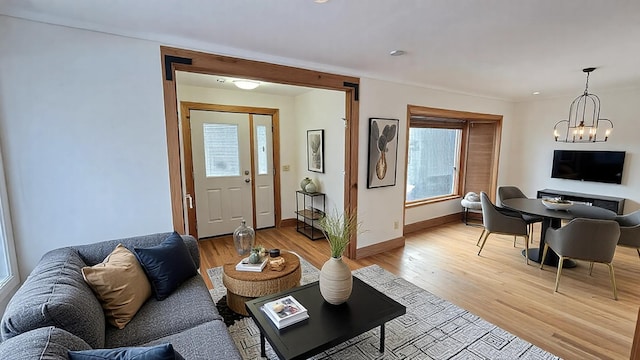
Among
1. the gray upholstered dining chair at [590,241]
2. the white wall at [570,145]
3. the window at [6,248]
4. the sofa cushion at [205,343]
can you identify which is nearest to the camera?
the sofa cushion at [205,343]

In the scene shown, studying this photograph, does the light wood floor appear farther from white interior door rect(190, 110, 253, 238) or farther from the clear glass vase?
the clear glass vase

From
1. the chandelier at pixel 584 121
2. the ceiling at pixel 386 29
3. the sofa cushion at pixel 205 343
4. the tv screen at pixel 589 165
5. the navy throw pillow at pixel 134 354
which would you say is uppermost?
the ceiling at pixel 386 29

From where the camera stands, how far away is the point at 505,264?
3.54m

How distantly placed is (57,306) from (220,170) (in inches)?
131

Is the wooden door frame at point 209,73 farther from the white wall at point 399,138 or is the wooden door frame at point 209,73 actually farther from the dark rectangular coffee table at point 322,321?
the dark rectangular coffee table at point 322,321

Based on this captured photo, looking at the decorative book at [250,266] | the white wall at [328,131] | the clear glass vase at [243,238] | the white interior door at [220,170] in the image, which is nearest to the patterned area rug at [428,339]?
the decorative book at [250,266]

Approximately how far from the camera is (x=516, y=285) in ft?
9.94

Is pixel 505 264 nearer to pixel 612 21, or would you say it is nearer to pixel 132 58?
pixel 612 21

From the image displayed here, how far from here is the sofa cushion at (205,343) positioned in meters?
1.38

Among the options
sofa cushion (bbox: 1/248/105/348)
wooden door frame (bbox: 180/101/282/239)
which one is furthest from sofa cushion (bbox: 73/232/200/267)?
wooden door frame (bbox: 180/101/282/239)

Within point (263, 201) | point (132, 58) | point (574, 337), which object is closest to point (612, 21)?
point (574, 337)

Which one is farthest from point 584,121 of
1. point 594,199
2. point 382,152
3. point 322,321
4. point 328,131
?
point 322,321

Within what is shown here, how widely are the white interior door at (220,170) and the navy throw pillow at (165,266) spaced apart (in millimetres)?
Result: 2387

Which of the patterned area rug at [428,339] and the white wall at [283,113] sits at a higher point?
the white wall at [283,113]
